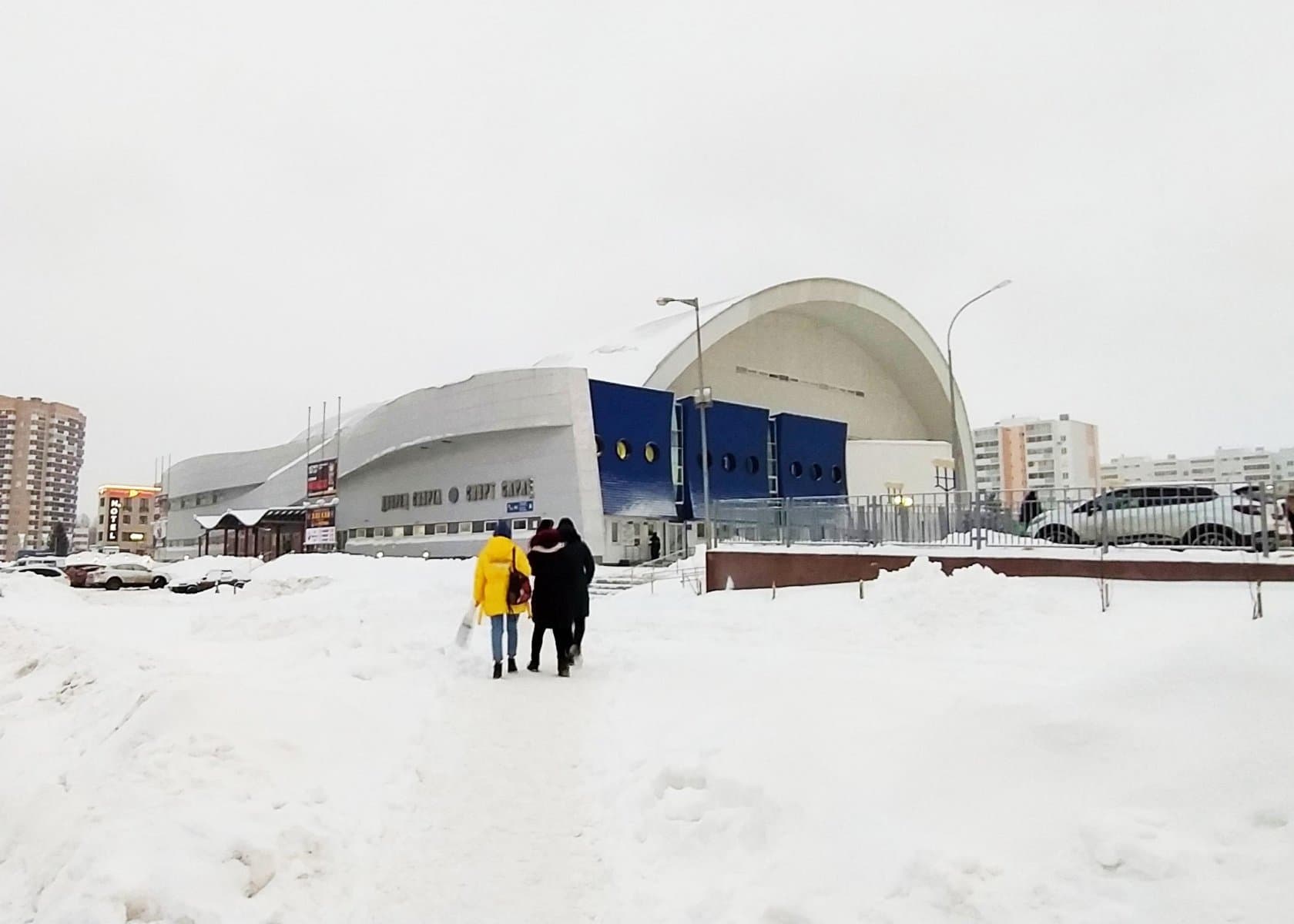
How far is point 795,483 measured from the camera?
4391 cm

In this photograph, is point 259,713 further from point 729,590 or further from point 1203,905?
point 729,590

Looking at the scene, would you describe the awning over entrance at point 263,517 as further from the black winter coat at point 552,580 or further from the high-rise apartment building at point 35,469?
the high-rise apartment building at point 35,469

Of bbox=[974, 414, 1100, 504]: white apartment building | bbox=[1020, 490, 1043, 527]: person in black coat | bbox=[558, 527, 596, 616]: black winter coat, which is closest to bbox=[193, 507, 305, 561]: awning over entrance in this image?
bbox=[1020, 490, 1043, 527]: person in black coat

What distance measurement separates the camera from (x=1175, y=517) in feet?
43.4

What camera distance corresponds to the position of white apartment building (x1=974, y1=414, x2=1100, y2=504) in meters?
113

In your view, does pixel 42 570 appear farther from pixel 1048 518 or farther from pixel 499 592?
pixel 1048 518

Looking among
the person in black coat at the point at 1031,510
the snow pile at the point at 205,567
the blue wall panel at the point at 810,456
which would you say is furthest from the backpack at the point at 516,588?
the blue wall panel at the point at 810,456

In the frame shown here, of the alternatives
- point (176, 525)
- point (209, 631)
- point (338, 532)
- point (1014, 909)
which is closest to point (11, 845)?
point (1014, 909)

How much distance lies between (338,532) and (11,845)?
42987 mm

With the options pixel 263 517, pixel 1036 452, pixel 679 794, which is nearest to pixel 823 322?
pixel 263 517

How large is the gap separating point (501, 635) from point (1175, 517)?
10.0m

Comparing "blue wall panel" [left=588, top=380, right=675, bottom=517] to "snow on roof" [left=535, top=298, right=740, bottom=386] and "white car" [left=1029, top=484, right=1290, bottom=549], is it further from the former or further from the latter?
"white car" [left=1029, top=484, right=1290, bottom=549]

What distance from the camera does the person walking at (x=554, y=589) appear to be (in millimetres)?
9578

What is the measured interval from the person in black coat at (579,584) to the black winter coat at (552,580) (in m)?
0.04
